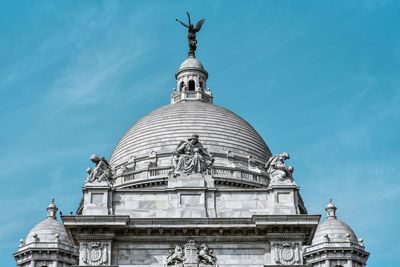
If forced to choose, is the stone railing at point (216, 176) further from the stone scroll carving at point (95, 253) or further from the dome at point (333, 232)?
the stone scroll carving at point (95, 253)

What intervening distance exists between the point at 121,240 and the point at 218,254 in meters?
4.14

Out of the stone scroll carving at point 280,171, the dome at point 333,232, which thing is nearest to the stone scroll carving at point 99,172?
the stone scroll carving at point 280,171

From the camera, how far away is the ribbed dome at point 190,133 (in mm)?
71875

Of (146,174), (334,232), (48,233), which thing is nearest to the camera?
(48,233)

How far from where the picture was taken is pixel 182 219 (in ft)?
141

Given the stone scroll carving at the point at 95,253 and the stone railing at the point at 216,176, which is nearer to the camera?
the stone scroll carving at the point at 95,253

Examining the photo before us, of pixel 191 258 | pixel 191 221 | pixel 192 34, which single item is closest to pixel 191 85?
pixel 192 34

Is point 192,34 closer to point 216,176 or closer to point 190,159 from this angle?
point 216,176

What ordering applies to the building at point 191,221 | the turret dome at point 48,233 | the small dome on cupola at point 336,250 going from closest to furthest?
the building at point 191,221 → the turret dome at point 48,233 → the small dome on cupola at point 336,250

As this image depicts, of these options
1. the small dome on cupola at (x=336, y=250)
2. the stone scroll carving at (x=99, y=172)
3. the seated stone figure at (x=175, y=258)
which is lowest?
the seated stone figure at (x=175, y=258)

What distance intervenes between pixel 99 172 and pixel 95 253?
4.12 m

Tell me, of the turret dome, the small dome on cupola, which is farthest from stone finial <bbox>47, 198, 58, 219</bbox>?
the small dome on cupola

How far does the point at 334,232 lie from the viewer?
6794 cm

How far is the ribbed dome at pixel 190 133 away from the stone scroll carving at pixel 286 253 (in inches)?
1096
